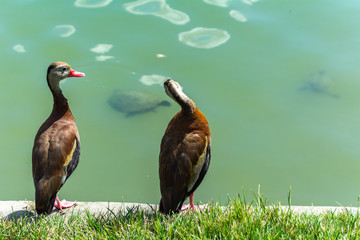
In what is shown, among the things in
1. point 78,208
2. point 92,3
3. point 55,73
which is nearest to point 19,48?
point 92,3

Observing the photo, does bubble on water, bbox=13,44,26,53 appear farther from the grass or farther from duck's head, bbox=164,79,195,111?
the grass

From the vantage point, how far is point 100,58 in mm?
7449

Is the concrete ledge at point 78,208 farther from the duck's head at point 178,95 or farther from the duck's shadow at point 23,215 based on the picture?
the duck's head at point 178,95

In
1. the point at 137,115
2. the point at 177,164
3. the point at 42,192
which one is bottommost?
the point at 137,115

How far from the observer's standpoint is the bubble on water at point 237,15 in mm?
8234

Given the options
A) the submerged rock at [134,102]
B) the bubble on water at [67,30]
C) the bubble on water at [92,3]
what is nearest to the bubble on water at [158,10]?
the bubble on water at [92,3]

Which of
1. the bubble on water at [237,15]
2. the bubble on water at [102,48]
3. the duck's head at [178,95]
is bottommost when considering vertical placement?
the bubble on water at [102,48]

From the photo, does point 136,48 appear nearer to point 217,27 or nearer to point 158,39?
point 158,39

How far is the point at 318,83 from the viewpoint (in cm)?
687

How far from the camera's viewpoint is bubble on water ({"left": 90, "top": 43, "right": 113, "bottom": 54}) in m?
7.62

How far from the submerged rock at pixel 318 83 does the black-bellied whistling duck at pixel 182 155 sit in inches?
106

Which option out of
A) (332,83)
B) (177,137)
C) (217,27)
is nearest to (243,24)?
(217,27)

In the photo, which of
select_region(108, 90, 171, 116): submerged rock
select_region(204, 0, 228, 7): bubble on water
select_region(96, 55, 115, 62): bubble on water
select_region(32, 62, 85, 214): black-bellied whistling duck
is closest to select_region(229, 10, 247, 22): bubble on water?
select_region(204, 0, 228, 7): bubble on water

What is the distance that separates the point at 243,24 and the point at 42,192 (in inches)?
192
